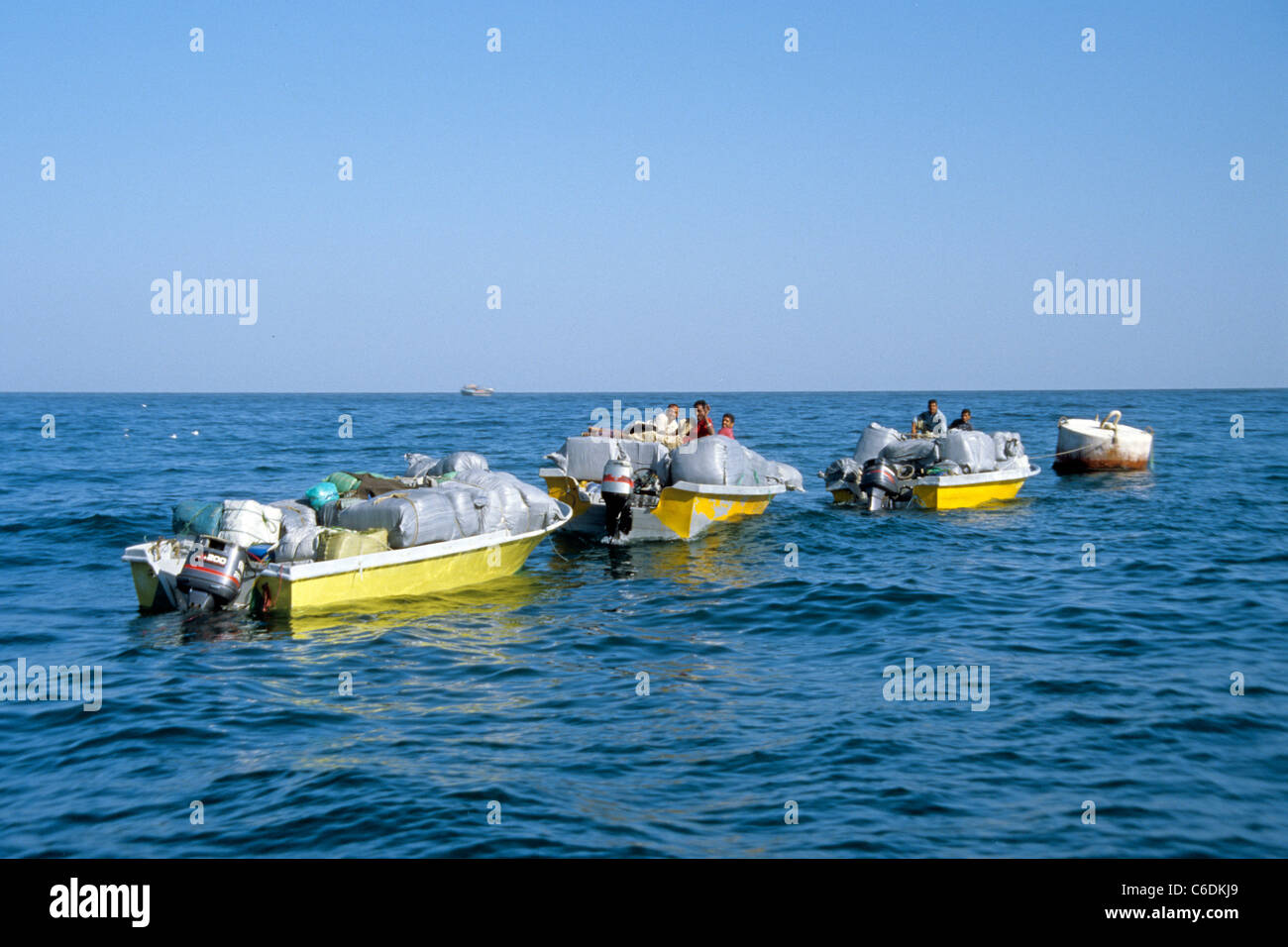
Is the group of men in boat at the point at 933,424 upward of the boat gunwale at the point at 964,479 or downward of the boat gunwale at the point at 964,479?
upward

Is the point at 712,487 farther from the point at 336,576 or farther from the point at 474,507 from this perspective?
the point at 336,576

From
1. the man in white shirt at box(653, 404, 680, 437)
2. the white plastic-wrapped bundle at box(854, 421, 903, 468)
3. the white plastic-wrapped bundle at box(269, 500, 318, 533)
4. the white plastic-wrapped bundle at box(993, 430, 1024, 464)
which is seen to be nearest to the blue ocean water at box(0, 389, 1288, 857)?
the white plastic-wrapped bundle at box(269, 500, 318, 533)

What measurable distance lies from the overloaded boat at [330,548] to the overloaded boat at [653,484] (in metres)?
3.37

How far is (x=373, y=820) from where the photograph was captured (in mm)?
7387

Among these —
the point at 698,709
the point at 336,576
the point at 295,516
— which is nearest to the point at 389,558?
the point at 336,576

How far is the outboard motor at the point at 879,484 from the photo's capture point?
22.3 meters

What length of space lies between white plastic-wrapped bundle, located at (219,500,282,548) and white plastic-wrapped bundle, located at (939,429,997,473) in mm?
15054

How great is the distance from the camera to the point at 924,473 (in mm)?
22859

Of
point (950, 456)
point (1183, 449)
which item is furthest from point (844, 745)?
point (1183, 449)

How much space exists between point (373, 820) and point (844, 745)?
13.0ft

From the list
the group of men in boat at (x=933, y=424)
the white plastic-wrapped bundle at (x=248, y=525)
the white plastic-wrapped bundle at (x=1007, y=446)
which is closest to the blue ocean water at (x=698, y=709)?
the white plastic-wrapped bundle at (x=248, y=525)

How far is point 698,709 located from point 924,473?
14.3 meters

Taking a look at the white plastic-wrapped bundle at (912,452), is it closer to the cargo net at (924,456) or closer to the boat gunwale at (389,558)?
the cargo net at (924,456)

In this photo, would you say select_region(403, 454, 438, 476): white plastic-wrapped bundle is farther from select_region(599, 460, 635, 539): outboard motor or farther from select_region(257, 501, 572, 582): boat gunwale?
select_region(599, 460, 635, 539): outboard motor
